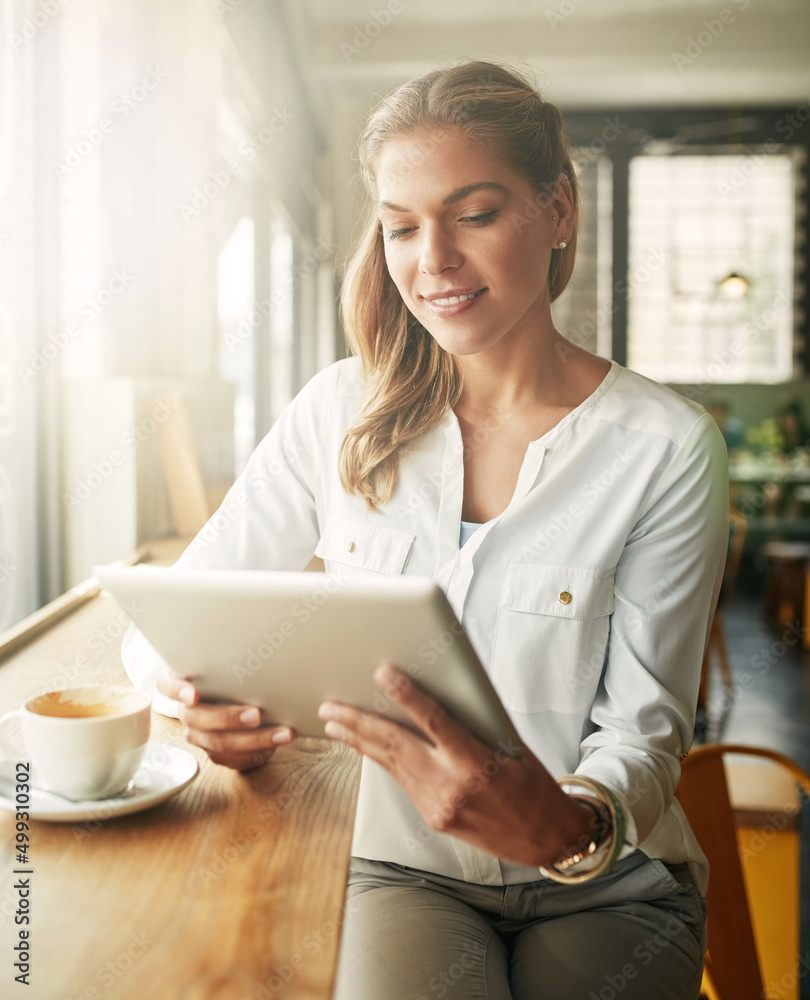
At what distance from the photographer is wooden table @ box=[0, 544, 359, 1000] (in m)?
0.54

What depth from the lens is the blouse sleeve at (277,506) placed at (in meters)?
1.18

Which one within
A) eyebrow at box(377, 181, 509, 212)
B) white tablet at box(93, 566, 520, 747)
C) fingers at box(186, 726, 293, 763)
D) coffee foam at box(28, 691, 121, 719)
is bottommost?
fingers at box(186, 726, 293, 763)

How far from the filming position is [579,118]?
7398 mm

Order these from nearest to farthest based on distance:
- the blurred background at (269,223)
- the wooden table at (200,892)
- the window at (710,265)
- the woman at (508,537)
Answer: the wooden table at (200,892) → the woman at (508,537) → the blurred background at (269,223) → the window at (710,265)

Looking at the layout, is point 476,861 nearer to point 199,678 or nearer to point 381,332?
point 199,678

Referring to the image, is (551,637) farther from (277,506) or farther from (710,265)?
(710,265)

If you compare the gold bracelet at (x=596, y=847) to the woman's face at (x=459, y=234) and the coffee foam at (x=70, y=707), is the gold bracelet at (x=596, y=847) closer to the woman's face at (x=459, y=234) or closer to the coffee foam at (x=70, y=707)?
the coffee foam at (x=70, y=707)

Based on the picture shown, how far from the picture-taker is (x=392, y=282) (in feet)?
4.19

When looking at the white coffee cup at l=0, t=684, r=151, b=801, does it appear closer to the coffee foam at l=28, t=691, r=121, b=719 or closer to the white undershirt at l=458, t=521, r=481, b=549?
the coffee foam at l=28, t=691, r=121, b=719

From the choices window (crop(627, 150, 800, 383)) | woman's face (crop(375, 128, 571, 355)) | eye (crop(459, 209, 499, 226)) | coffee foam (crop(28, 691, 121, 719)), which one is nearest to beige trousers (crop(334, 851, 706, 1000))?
coffee foam (crop(28, 691, 121, 719))

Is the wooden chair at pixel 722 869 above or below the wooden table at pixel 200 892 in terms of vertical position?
below

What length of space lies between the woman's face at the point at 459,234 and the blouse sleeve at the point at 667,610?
0.28 meters

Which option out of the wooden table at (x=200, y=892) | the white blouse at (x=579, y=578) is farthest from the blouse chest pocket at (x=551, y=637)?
the wooden table at (x=200, y=892)

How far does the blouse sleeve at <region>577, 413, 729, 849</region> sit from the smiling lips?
1.01 feet
